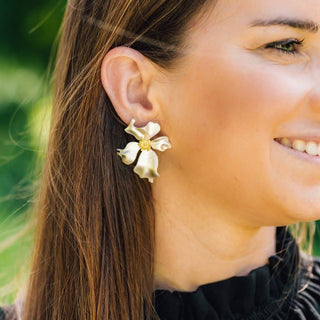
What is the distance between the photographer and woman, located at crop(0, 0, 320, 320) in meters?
2.00

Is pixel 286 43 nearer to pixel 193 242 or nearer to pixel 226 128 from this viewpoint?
pixel 226 128

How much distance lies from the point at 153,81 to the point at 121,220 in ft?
1.28

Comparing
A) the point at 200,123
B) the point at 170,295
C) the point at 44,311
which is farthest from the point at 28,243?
the point at 200,123

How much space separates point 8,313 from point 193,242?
64 centimetres

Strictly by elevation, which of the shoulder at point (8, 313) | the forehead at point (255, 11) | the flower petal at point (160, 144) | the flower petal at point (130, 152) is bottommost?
the shoulder at point (8, 313)

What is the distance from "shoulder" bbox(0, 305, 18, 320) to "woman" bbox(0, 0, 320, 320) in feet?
0.40

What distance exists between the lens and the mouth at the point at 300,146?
6.57 feet

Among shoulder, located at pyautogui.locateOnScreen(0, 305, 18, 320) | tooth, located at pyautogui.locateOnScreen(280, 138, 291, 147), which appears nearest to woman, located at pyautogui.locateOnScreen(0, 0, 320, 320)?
tooth, located at pyautogui.locateOnScreen(280, 138, 291, 147)

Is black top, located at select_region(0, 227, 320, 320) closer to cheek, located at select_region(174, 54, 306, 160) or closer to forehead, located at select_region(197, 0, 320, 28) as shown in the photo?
cheek, located at select_region(174, 54, 306, 160)

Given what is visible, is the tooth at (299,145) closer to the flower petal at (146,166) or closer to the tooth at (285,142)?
the tooth at (285,142)

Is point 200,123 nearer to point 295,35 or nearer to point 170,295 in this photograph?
point 295,35

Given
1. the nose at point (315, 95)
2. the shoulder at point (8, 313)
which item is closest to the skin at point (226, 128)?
the nose at point (315, 95)

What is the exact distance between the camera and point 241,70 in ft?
6.61

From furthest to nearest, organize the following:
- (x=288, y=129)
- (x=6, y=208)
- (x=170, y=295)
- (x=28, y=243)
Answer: (x=6, y=208)
(x=28, y=243)
(x=170, y=295)
(x=288, y=129)
